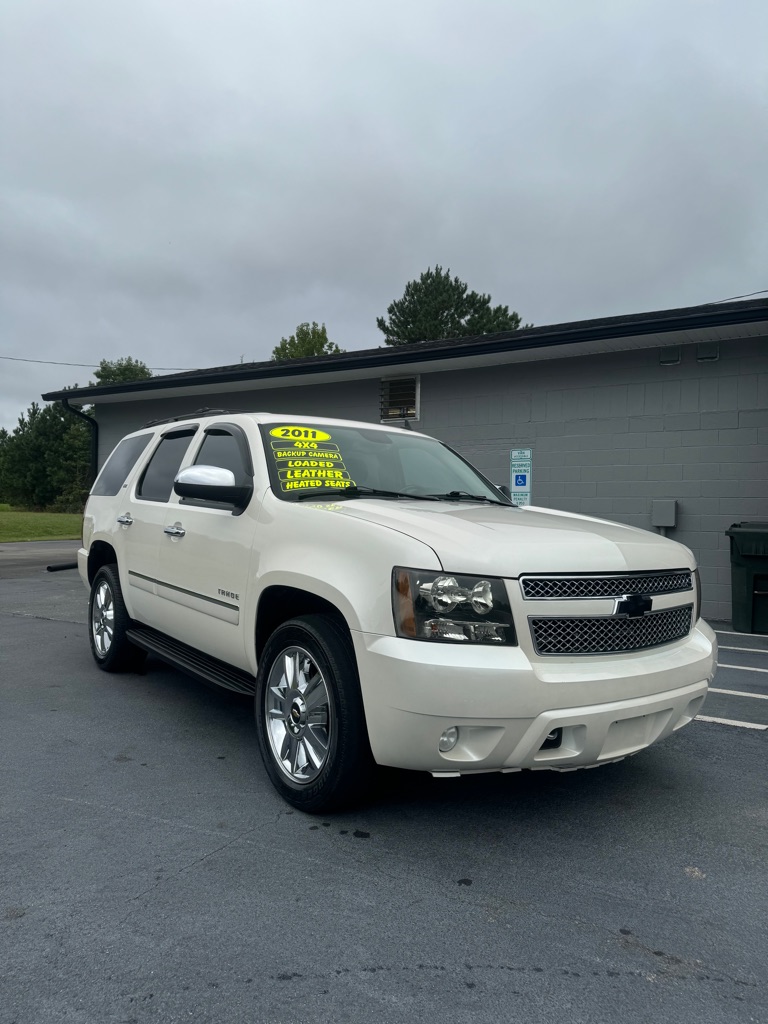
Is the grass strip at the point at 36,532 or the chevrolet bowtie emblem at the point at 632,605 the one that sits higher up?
the chevrolet bowtie emblem at the point at 632,605

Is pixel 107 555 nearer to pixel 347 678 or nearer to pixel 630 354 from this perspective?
pixel 347 678

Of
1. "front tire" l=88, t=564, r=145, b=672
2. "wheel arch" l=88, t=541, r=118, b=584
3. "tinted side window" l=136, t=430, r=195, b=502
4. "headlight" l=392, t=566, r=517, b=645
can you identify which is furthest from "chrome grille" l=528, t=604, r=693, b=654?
"wheel arch" l=88, t=541, r=118, b=584

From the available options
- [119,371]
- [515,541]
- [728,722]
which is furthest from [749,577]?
[119,371]

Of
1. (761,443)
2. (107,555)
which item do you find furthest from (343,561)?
(761,443)

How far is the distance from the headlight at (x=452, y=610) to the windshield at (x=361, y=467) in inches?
45.7

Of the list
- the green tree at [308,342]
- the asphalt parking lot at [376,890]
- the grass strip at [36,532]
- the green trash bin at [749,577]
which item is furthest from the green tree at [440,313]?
the asphalt parking lot at [376,890]

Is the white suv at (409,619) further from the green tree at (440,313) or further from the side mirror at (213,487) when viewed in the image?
the green tree at (440,313)

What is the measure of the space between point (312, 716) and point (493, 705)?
914 mm

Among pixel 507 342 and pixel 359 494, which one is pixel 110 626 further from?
pixel 507 342

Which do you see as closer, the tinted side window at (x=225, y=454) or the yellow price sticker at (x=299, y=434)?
the tinted side window at (x=225, y=454)

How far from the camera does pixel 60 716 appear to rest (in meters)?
4.80

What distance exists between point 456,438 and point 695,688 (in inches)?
355

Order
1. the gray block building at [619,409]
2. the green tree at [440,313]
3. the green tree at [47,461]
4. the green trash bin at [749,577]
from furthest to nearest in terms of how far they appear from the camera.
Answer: the green tree at [47,461], the green tree at [440,313], the gray block building at [619,409], the green trash bin at [749,577]

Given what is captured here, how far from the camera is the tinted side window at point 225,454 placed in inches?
168
